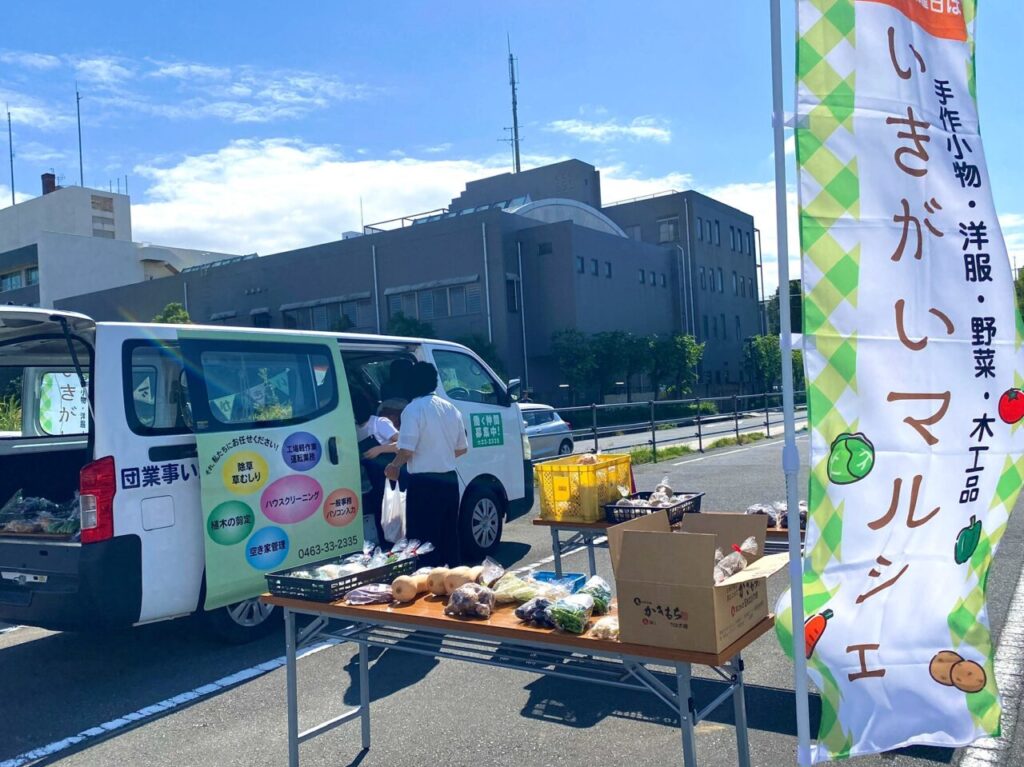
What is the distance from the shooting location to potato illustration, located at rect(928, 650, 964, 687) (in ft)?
8.96

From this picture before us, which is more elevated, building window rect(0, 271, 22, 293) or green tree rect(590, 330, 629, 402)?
building window rect(0, 271, 22, 293)

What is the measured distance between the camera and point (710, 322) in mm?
56250

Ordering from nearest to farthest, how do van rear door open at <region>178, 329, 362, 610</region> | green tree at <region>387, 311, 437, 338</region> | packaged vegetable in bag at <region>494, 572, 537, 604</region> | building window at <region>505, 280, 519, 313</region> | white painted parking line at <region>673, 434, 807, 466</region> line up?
packaged vegetable in bag at <region>494, 572, 537, 604</region> → van rear door open at <region>178, 329, 362, 610</region> → white painted parking line at <region>673, 434, 807, 466</region> → green tree at <region>387, 311, 437, 338</region> → building window at <region>505, 280, 519, 313</region>

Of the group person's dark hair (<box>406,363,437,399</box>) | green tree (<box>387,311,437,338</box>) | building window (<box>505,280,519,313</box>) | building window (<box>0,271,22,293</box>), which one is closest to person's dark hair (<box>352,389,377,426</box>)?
person's dark hair (<box>406,363,437,399</box>)

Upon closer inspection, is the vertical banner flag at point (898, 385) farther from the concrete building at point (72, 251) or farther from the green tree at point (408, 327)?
the concrete building at point (72, 251)

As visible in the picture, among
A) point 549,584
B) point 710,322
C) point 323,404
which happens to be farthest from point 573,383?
point 549,584

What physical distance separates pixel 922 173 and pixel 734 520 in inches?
63.0

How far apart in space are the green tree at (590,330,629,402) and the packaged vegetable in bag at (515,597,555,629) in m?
37.5

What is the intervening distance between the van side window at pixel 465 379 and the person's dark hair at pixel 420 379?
1.14m

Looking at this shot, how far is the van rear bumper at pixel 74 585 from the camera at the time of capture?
15.6 feet

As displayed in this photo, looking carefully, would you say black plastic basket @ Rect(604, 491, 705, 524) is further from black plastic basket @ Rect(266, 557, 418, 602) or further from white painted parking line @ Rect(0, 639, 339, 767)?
white painted parking line @ Rect(0, 639, 339, 767)

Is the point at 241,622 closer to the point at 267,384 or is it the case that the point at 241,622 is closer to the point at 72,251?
the point at 267,384

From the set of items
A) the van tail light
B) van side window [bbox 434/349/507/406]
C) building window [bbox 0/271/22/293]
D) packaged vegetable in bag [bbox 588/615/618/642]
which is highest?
building window [bbox 0/271/22/293]

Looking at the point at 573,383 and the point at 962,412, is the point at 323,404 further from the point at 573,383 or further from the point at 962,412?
the point at 573,383
